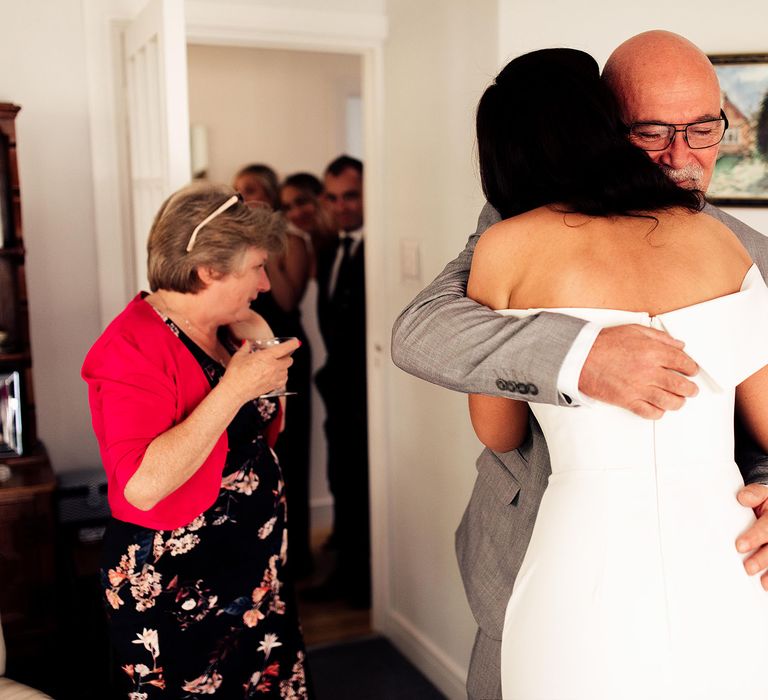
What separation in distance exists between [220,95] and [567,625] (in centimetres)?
→ 368

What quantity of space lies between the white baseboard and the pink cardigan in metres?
1.34

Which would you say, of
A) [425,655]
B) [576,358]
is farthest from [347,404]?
[576,358]

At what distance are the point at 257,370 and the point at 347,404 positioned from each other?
188 centimetres

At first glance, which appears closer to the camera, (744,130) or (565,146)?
(565,146)

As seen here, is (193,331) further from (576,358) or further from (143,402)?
(576,358)

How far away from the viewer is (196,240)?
76.3 inches

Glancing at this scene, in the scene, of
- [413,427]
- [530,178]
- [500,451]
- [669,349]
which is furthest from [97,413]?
[413,427]

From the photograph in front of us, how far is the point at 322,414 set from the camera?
4.66m

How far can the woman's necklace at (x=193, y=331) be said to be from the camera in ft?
6.41

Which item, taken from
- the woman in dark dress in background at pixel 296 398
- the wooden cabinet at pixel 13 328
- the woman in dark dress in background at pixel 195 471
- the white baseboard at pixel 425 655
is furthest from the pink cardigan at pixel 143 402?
the woman in dark dress in background at pixel 296 398

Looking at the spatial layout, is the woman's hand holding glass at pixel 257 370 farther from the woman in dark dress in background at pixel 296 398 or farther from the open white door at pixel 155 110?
the woman in dark dress in background at pixel 296 398

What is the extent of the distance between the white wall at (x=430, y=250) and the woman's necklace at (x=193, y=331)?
0.86m

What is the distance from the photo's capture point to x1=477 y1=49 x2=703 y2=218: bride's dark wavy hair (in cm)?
128

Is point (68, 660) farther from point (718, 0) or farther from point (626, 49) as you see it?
point (718, 0)
